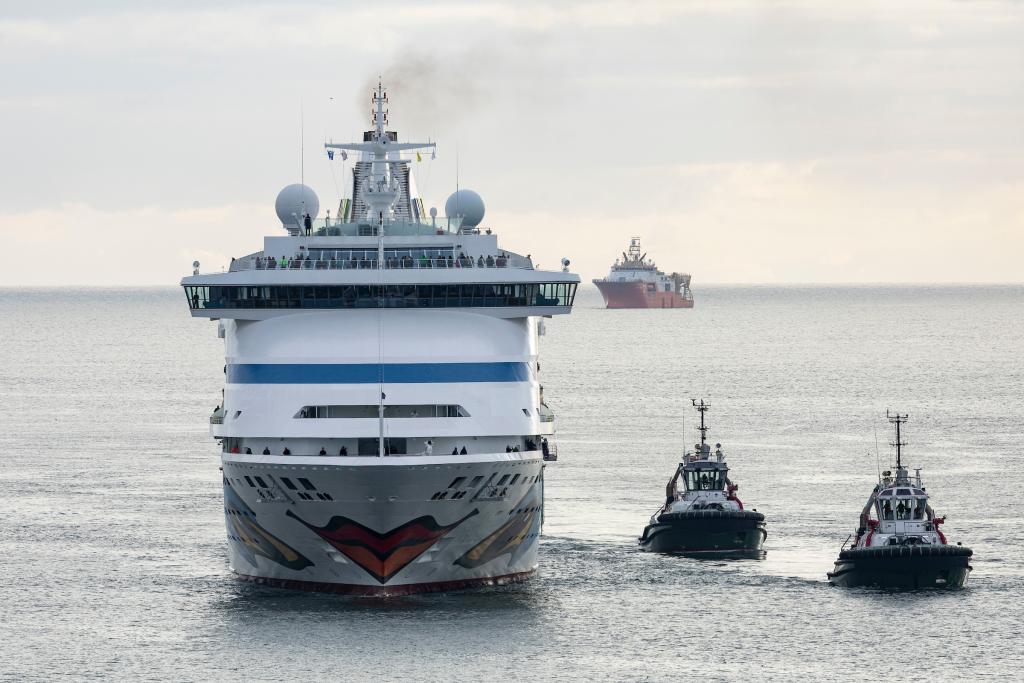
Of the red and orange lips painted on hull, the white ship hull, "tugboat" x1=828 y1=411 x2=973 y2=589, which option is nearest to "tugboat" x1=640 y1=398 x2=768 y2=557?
"tugboat" x1=828 y1=411 x2=973 y2=589

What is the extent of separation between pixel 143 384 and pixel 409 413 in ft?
357

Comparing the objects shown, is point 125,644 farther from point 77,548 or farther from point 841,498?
point 841,498

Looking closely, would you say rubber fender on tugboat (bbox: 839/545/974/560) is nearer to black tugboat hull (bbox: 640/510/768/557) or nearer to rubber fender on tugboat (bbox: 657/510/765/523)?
black tugboat hull (bbox: 640/510/768/557)

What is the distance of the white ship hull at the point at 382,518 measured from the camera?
212ft

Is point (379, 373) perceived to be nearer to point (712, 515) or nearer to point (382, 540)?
point (382, 540)

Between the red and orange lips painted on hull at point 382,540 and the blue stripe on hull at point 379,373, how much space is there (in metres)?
4.33

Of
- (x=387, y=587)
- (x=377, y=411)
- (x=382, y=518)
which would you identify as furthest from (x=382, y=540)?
(x=377, y=411)

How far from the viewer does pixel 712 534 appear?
258 feet

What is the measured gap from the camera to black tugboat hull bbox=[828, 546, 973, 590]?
69.4 meters

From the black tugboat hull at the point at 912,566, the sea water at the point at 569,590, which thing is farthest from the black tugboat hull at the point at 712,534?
the black tugboat hull at the point at 912,566

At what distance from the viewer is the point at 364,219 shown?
2987 inches

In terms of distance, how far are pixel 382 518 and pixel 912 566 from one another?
59.9ft

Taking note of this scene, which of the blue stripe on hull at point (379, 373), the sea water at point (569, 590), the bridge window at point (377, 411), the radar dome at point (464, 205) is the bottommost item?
the sea water at point (569, 590)

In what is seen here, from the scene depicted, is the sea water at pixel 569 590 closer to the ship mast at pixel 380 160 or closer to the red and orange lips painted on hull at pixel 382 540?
the red and orange lips painted on hull at pixel 382 540
